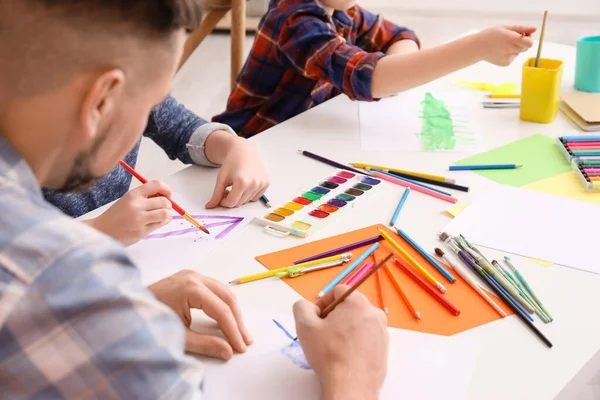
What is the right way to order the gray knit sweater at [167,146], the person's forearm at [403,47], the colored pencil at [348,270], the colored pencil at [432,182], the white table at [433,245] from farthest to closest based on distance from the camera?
1. the person's forearm at [403,47]
2. the gray knit sweater at [167,146]
3. the colored pencil at [432,182]
4. the colored pencil at [348,270]
5. the white table at [433,245]

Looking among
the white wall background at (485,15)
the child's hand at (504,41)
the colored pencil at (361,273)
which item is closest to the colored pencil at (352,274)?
the colored pencil at (361,273)

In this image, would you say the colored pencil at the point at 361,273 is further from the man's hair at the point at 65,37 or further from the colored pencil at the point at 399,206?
the man's hair at the point at 65,37

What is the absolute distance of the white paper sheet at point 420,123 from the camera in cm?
122

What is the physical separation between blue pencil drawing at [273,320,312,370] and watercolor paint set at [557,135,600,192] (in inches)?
23.5

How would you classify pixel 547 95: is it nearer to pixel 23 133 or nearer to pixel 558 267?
pixel 558 267

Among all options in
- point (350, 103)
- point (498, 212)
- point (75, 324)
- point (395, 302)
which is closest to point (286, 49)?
point (350, 103)

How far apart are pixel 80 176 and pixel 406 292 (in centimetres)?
42

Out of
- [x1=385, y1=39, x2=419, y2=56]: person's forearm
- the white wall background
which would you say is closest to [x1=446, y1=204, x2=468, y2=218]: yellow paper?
[x1=385, y1=39, x2=419, y2=56]: person's forearm

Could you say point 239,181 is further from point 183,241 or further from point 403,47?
point 403,47

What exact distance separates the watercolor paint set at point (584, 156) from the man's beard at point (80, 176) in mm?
793

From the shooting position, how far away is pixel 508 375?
677mm

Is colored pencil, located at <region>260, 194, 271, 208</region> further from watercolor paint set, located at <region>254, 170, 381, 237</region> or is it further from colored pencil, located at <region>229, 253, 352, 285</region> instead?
colored pencil, located at <region>229, 253, 352, 285</region>

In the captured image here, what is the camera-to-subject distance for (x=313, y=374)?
683 millimetres

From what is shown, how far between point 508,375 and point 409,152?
1.90 ft
